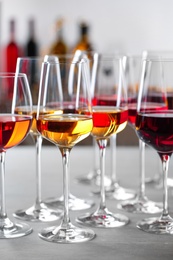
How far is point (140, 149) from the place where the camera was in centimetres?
129

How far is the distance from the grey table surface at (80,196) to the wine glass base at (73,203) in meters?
0.01

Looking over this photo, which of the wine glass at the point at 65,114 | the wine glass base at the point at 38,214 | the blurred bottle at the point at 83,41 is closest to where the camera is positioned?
the wine glass at the point at 65,114

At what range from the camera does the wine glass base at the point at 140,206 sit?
110 centimetres

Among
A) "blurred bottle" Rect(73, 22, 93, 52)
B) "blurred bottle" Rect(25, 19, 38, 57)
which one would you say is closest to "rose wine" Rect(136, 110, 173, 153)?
"blurred bottle" Rect(73, 22, 93, 52)

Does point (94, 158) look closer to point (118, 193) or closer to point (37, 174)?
point (118, 193)

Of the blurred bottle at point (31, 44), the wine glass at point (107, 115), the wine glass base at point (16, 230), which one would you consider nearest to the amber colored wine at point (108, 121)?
the wine glass at point (107, 115)

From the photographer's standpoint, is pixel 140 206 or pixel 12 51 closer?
pixel 140 206

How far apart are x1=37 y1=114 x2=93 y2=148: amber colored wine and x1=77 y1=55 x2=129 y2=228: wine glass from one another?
125 millimetres

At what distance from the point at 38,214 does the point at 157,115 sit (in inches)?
11.2

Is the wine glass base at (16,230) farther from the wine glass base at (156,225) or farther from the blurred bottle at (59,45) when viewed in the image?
the blurred bottle at (59,45)

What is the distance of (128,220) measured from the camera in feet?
3.32

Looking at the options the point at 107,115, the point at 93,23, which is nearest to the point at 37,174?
the point at 107,115

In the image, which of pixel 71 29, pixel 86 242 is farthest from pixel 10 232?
pixel 71 29

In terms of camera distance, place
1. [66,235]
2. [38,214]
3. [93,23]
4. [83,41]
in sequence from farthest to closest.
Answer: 1. [93,23]
2. [83,41]
3. [38,214]
4. [66,235]
